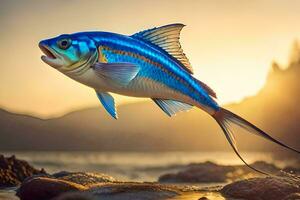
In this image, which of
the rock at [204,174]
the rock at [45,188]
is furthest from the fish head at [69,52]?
the rock at [204,174]

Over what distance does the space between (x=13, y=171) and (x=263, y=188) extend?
458 inches

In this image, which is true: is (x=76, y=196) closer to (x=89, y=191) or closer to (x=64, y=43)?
(x=89, y=191)

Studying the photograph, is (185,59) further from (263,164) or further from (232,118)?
(263,164)

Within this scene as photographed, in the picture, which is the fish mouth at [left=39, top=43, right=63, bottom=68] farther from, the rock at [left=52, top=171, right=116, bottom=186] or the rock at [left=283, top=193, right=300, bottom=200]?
the rock at [left=52, top=171, right=116, bottom=186]

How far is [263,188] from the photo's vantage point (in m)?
13.8

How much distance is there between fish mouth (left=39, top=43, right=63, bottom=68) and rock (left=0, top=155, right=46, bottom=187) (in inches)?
566

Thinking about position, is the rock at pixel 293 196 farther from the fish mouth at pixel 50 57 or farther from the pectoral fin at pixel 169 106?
the fish mouth at pixel 50 57

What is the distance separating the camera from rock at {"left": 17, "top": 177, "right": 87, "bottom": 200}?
43.1ft

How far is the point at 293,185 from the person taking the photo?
45.8ft

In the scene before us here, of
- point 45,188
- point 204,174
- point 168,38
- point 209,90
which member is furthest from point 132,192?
point 204,174

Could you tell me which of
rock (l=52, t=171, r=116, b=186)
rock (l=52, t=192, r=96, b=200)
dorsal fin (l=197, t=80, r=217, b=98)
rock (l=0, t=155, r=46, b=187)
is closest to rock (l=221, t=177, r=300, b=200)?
rock (l=52, t=192, r=96, b=200)

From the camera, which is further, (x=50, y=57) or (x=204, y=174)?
(x=204, y=174)

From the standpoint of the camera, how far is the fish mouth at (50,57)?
626cm

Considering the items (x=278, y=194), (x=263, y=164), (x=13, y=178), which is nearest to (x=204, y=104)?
(x=278, y=194)
